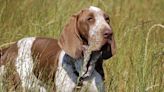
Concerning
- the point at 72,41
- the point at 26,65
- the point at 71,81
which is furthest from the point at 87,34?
the point at 26,65

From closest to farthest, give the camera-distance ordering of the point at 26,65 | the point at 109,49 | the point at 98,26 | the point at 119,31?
the point at 98,26
the point at 109,49
the point at 26,65
the point at 119,31

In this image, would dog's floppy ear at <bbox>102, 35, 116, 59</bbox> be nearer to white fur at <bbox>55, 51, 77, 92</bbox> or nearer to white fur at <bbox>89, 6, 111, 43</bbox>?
white fur at <bbox>89, 6, 111, 43</bbox>

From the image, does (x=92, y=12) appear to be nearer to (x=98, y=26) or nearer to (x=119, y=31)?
(x=98, y=26)

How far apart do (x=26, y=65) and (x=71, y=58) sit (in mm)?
556

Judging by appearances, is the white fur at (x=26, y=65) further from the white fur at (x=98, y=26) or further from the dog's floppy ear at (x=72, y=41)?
the white fur at (x=98, y=26)

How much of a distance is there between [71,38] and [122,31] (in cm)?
228

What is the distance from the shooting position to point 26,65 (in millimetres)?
6484

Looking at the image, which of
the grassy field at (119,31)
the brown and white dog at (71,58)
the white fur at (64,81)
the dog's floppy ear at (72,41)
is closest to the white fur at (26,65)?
the brown and white dog at (71,58)

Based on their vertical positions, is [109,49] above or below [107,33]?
below

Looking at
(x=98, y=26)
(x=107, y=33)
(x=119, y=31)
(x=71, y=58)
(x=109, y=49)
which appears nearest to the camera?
(x=107, y=33)

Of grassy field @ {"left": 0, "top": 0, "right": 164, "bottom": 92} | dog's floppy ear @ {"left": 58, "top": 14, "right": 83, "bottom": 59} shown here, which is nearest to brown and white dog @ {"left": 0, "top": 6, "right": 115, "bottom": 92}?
dog's floppy ear @ {"left": 58, "top": 14, "right": 83, "bottom": 59}

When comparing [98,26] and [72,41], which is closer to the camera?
[98,26]

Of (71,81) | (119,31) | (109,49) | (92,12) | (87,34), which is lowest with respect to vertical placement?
(71,81)

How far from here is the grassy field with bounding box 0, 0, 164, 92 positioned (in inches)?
237
